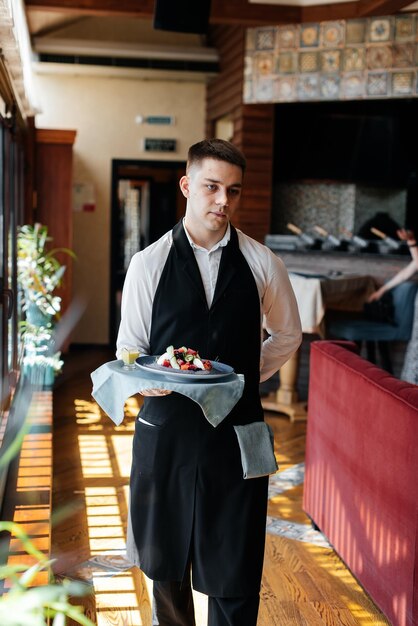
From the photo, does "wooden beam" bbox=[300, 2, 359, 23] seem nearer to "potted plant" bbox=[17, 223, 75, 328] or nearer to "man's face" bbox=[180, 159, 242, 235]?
"potted plant" bbox=[17, 223, 75, 328]

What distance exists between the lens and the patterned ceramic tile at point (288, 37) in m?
7.61

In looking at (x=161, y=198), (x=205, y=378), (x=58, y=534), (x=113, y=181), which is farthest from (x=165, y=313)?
(x=161, y=198)

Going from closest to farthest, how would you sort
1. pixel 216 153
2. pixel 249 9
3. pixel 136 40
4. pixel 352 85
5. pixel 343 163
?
pixel 216 153 < pixel 249 9 < pixel 352 85 < pixel 343 163 < pixel 136 40

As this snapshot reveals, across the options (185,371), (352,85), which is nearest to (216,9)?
(352,85)

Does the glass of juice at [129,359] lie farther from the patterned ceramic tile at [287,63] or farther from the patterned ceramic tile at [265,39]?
the patterned ceramic tile at [265,39]

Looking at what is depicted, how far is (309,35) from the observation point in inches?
297

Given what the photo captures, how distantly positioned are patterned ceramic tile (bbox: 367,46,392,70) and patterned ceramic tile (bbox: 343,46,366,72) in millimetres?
58

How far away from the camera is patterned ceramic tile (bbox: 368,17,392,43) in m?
7.23

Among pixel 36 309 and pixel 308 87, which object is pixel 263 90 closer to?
pixel 308 87

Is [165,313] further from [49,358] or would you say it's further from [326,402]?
[49,358]

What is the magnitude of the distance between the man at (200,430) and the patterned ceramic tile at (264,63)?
604 cm

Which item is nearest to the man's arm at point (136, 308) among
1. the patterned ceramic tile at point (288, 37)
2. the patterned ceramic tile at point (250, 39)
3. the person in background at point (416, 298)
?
the person in background at point (416, 298)

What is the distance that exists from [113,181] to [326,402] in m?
6.60

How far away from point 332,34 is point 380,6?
0.81 metres
